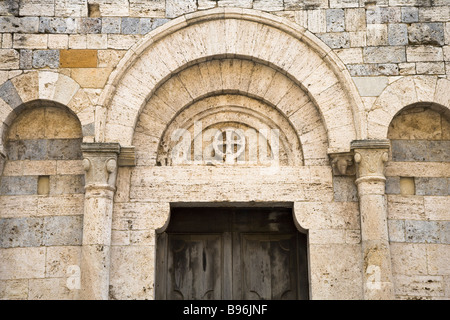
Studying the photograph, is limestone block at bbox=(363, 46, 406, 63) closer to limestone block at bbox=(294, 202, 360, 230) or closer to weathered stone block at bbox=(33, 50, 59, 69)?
limestone block at bbox=(294, 202, 360, 230)

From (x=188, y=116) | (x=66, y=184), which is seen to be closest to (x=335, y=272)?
(x=188, y=116)

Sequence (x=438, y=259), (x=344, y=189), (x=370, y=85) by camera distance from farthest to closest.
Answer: (x=370, y=85) < (x=344, y=189) < (x=438, y=259)

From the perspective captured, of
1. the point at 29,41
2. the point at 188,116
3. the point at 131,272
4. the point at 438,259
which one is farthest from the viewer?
the point at 188,116

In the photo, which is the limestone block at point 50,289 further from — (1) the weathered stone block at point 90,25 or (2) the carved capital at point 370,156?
(2) the carved capital at point 370,156

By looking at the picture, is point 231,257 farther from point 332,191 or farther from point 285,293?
point 332,191

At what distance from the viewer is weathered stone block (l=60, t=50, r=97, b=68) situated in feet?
24.5

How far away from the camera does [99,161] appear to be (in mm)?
7082

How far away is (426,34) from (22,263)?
5.58 metres

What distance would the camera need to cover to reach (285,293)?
24.9 feet

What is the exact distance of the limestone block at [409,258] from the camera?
7.07 m

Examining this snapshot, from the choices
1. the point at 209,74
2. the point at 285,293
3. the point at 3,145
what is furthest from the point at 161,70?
the point at 285,293

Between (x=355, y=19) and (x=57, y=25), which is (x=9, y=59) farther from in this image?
(x=355, y=19)

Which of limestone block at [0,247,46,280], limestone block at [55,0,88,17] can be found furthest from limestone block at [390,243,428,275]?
limestone block at [55,0,88,17]

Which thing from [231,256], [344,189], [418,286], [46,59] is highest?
[46,59]
